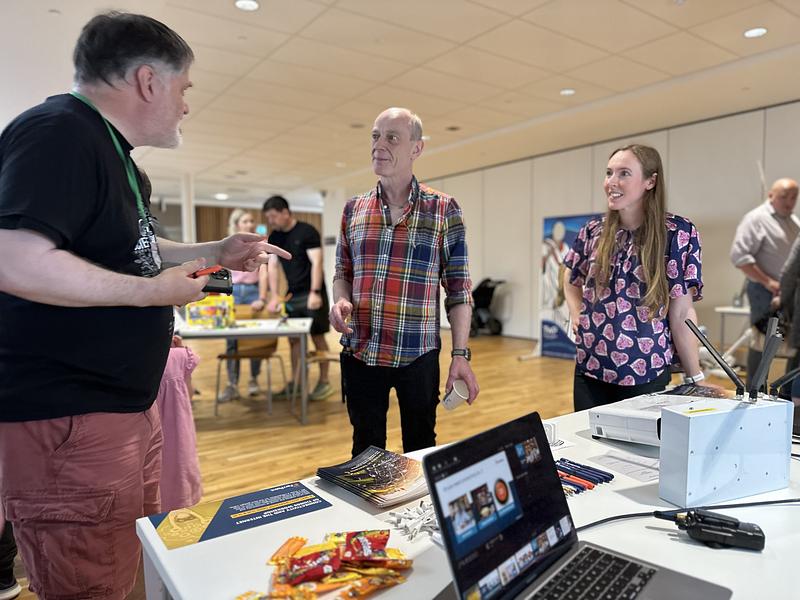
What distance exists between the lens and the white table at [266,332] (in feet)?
13.0

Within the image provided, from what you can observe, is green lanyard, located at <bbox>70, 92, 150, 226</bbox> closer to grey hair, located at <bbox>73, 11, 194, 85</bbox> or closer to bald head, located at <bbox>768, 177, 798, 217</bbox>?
grey hair, located at <bbox>73, 11, 194, 85</bbox>

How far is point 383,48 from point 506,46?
0.97m

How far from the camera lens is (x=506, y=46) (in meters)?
4.32

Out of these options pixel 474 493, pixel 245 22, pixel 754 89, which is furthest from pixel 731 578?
pixel 754 89

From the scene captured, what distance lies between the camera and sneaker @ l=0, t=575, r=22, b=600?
6.51 feet

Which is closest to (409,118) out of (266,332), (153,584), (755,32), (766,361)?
(766,361)

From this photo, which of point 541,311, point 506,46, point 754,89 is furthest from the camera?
point 541,311

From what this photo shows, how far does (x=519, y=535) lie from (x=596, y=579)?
13 centimetres

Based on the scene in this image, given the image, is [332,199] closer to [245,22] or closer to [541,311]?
[541,311]

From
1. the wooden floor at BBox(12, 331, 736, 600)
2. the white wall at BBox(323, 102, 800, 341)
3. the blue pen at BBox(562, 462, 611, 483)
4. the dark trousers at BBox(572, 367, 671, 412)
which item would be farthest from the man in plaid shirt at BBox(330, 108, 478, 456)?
the white wall at BBox(323, 102, 800, 341)

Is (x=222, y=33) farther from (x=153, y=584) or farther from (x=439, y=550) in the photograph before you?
(x=439, y=550)

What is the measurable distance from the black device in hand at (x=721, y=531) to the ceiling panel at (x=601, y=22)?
11.7 ft

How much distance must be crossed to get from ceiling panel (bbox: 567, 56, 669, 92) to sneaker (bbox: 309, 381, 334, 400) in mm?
3585

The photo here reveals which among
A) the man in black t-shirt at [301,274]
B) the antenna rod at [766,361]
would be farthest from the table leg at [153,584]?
the man in black t-shirt at [301,274]
